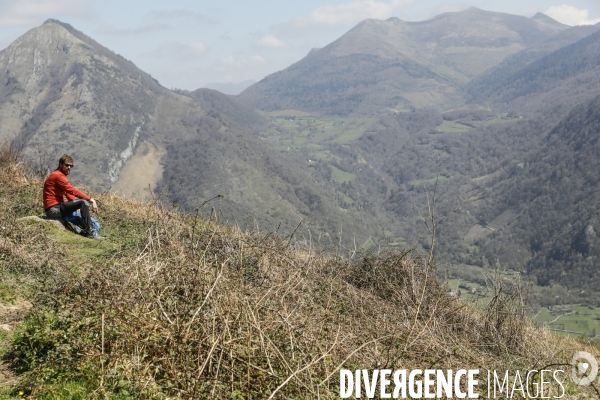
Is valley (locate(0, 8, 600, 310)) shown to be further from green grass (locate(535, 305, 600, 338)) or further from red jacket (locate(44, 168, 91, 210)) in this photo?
red jacket (locate(44, 168, 91, 210))

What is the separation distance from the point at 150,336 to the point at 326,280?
4.75m

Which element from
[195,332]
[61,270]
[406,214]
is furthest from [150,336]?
[406,214]

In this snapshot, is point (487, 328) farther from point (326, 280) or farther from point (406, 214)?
point (406, 214)

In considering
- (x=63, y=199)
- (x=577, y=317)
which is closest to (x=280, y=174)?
(x=577, y=317)

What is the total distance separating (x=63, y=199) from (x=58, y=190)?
23 cm

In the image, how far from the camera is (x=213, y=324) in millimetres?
4723

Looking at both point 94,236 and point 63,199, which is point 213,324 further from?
point 63,199

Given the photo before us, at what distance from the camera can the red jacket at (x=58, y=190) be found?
953 cm

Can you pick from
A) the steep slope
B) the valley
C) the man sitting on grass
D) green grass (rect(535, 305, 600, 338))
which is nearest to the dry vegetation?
the man sitting on grass

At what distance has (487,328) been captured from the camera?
9828mm

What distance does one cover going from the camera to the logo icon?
25.9 feet

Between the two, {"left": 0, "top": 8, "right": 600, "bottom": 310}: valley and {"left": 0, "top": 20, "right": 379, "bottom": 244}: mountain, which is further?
{"left": 0, "top": 20, "right": 379, "bottom": 244}: mountain

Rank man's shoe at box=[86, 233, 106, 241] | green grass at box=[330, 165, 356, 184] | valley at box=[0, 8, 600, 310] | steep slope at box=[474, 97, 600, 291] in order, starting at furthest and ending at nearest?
1. green grass at box=[330, 165, 356, 184]
2. valley at box=[0, 8, 600, 310]
3. steep slope at box=[474, 97, 600, 291]
4. man's shoe at box=[86, 233, 106, 241]

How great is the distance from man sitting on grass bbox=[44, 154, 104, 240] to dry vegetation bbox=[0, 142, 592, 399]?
1.80ft
